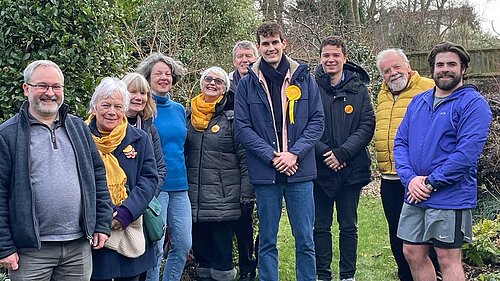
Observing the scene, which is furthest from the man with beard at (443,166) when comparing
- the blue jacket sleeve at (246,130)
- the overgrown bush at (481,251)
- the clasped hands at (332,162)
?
the overgrown bush at (481,251)

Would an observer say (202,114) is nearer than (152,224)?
No

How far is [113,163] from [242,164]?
1.61 meters

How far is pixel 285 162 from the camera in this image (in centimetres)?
479

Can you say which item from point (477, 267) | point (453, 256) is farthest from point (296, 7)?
point (453, 256)

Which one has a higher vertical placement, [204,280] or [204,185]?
[204,185]

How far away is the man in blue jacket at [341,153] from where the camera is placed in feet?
17.7

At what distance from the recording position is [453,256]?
4.39 m

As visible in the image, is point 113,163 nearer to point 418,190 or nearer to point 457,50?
point 418,190

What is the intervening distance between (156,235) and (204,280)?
5.41 ft

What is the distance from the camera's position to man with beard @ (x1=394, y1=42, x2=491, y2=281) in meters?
4.33

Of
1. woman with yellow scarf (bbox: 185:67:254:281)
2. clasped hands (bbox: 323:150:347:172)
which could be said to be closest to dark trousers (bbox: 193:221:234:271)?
woman with yellow scarf (bbox: 185:67:254:281)

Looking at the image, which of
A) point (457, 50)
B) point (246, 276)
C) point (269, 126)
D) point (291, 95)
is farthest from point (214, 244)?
point (457, 50)

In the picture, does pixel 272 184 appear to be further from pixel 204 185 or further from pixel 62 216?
pixel 62 216

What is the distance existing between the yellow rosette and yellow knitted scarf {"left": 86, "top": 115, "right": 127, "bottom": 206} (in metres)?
1.55
